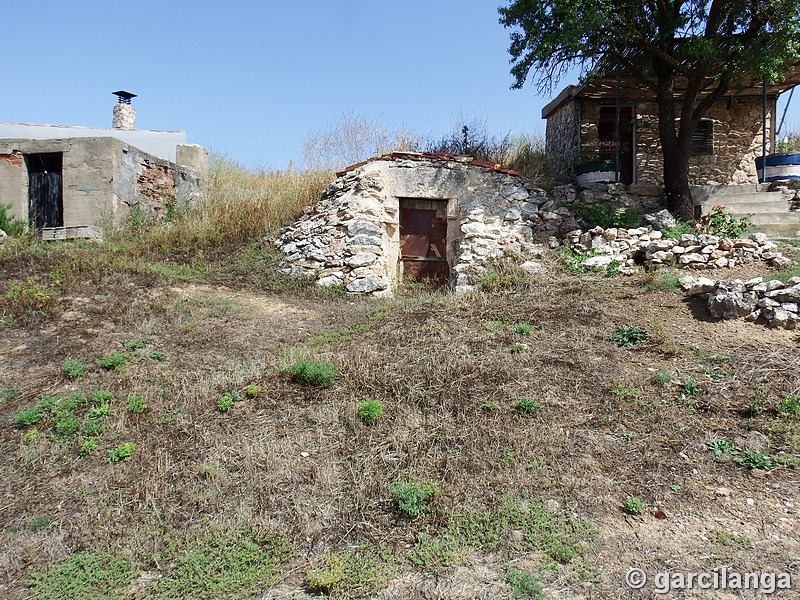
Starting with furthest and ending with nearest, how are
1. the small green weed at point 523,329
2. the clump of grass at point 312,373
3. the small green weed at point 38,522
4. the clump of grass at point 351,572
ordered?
the small green weed at point 523,329 → the clump of grass at point 312,373 → the small green weed at point 38,522 → the clump of grass at point 351,572

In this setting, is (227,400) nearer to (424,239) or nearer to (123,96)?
(424,239)

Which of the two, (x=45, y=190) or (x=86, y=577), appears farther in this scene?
(x=45, y=190)

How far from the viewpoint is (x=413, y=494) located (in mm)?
3912

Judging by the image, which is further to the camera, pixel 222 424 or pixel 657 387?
pixel 657 387

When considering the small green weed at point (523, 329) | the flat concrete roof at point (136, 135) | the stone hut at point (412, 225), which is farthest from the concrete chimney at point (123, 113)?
the small green weed at point (523, 329)

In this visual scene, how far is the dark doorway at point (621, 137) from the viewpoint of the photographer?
492 inches

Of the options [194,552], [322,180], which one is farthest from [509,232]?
[194,552]

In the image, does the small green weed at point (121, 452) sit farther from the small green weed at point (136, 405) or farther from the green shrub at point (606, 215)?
the green shrub at point (606, 215)

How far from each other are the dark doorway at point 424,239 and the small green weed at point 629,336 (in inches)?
164

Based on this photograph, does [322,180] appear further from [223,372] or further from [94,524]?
[94,524]

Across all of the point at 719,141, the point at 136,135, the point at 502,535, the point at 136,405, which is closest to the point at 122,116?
the point at 136,135

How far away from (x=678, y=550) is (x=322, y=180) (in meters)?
9.08

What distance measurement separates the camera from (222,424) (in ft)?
15.8

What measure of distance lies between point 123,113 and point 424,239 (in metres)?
12.3
